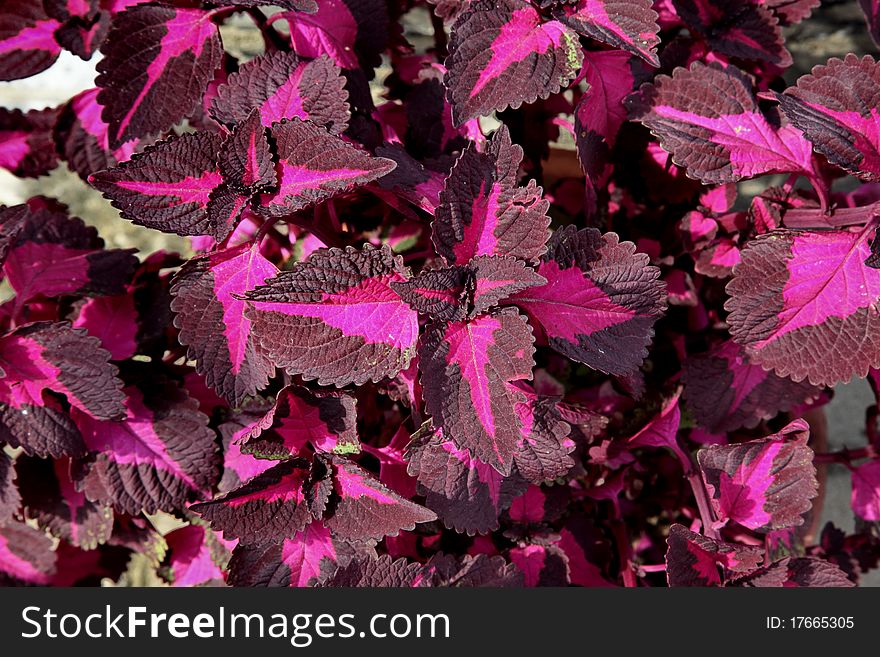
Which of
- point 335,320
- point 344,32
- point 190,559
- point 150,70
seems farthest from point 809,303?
point 190,559

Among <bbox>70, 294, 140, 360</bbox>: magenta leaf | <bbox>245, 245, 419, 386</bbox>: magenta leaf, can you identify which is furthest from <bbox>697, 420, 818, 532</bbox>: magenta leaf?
<bbox>70, 294, 140, 360</bbox>: magenta leaf

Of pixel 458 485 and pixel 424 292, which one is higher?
pixel 424 292

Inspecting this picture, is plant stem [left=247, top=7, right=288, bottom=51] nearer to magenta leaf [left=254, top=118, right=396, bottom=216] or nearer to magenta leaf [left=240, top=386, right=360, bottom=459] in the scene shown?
magenta leaf [left=254, top=118, right=396, bottom=216]

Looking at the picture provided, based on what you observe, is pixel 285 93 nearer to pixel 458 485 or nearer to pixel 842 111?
pixel 458 485

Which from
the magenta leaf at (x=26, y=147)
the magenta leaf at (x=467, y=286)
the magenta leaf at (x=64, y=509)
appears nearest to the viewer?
the magenta leaf at (x=467, y=286)

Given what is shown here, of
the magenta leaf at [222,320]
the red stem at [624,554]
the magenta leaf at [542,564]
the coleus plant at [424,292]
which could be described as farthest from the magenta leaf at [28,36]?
the red stem at [624,554]

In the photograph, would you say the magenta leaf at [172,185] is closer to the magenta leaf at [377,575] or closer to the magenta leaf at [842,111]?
the magenta leaf at [377,575]

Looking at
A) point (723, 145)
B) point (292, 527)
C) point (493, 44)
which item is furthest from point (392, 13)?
point (292, 527)
